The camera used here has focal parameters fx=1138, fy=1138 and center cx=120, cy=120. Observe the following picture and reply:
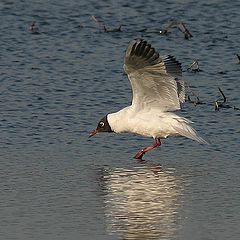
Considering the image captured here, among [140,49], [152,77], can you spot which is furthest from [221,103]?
[140,49]

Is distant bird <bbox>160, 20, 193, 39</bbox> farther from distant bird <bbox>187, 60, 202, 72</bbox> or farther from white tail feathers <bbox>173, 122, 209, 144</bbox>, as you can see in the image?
white tail feathers <bbox>173, 122, 209, 144</bbox>

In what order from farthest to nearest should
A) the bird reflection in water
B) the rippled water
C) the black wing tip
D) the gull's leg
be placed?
the gull's leg < the black wing tip < the rippled water < the bird reflection in water

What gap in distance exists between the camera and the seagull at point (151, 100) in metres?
10.6

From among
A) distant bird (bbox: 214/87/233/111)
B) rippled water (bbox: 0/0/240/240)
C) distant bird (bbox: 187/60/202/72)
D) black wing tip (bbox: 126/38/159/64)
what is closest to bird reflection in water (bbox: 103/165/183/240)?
rippled water (bbox: 0/0/240/240)

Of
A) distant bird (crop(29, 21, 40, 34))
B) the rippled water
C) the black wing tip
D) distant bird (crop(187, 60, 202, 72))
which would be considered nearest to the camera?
the rippled water

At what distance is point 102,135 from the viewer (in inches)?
463

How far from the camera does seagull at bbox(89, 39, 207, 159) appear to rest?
34.7 feet

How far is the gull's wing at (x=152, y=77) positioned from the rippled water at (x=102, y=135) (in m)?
0.48

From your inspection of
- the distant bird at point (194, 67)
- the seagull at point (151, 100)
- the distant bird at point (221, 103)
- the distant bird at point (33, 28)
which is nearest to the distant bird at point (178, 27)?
A: the distant bird at point (194, 67)

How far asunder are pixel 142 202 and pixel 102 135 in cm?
264

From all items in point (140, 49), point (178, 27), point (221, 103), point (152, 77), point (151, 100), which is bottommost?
point (178, 27)

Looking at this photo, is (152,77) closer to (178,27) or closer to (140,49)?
(140,49)

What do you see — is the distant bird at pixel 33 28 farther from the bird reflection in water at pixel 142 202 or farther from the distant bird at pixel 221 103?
the bird reflection in water at pixel 142 202

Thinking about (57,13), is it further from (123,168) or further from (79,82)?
(123,168)
